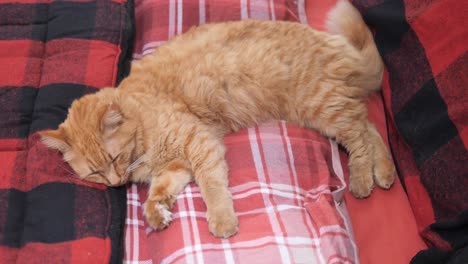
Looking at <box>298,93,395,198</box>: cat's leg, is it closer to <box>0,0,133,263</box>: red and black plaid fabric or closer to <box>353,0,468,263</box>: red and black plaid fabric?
<box>353,0,468,263</box>: red and black plaid fabric

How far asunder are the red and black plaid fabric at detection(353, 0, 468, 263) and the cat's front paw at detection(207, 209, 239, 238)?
0.72 meters

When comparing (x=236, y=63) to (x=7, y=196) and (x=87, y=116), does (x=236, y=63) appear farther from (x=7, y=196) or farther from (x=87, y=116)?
(x=7, y=196)

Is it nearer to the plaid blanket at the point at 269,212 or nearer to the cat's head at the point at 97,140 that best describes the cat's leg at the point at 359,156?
the plaid blanket at the point at 269,212

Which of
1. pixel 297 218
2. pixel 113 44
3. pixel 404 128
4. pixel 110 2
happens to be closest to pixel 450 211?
pixel 404 128

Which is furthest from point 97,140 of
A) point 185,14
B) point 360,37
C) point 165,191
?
point 360,37

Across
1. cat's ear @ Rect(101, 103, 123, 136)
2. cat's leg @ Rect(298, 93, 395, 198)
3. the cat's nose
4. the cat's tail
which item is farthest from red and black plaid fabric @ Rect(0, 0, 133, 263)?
the cat's tail

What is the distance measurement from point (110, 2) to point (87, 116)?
0.83 metres

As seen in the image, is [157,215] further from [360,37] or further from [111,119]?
[360,37]

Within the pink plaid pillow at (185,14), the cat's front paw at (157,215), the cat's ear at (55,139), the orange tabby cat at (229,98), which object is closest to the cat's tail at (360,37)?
the orange tabby cat at (229,98)

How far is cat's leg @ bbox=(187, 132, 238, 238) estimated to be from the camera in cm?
158

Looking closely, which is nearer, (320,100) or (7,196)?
(7,196)

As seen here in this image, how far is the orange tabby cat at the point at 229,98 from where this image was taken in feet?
5.76

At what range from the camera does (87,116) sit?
65.8 inches

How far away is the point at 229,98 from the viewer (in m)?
1.95
